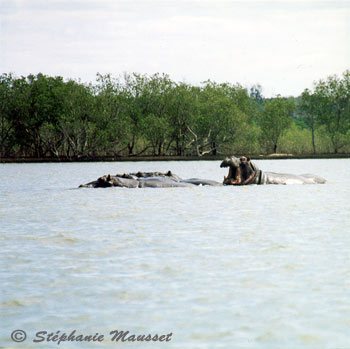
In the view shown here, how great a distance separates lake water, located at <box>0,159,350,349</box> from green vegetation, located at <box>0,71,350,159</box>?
55.5m

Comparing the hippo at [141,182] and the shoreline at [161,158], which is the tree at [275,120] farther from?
the hippo at [141,182]

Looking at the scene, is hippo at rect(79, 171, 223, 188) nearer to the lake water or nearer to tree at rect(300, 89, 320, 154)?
the lake water

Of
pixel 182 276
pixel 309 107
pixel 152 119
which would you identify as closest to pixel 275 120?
pixel 309 107

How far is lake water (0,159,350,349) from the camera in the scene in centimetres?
599

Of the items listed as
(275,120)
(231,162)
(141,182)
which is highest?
(275,120)

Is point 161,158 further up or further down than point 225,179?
further down

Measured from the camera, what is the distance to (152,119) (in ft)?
235

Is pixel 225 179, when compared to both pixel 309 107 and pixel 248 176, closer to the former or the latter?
pixel 248 176

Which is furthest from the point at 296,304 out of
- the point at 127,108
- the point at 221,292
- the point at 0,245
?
the point at 127,108

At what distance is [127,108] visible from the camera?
74.4 metres

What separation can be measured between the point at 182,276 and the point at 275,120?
73.1 meters

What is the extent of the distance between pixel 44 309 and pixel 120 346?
1.29 m

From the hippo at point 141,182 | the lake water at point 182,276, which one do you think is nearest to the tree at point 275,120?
the hippo at point 141,182

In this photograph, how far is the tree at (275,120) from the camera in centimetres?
7994
